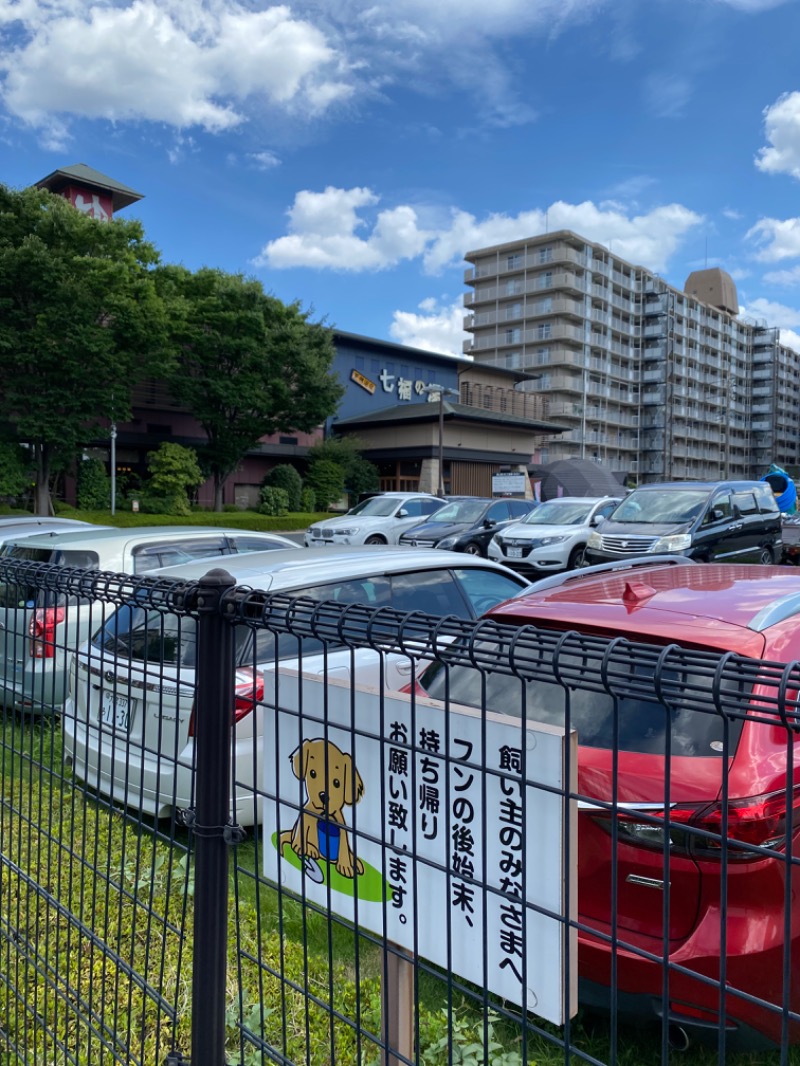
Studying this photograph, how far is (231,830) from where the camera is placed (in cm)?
168

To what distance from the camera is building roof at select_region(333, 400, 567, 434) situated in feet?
126

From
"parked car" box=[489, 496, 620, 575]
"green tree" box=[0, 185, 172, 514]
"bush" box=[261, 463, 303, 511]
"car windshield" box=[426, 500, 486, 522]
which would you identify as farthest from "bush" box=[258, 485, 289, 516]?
"parked car" box=[489, 496, 620, 575]

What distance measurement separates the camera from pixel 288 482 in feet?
113

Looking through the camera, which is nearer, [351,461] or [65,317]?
[65,317]

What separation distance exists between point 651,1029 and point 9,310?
83.9 feet

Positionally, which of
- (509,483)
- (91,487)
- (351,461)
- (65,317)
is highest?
(65,317)

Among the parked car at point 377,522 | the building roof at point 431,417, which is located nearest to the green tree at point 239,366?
the building roof at point 431,417

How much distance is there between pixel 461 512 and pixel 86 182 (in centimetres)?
2525

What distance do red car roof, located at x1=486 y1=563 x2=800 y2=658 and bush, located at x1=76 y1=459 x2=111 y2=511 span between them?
27709 millimetres

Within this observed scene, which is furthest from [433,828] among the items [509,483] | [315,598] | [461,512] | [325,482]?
[325,482]

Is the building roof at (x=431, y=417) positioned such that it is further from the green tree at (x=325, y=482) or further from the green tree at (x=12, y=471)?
the green tree at (x=12, y=471)

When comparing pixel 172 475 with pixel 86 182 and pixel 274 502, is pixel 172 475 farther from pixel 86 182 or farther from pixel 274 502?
pixel 86 182

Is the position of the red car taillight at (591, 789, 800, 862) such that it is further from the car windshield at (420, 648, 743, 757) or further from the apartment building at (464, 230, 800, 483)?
the apartment building at (464, 230, 800, 483)

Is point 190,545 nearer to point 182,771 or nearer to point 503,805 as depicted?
point 182,771
